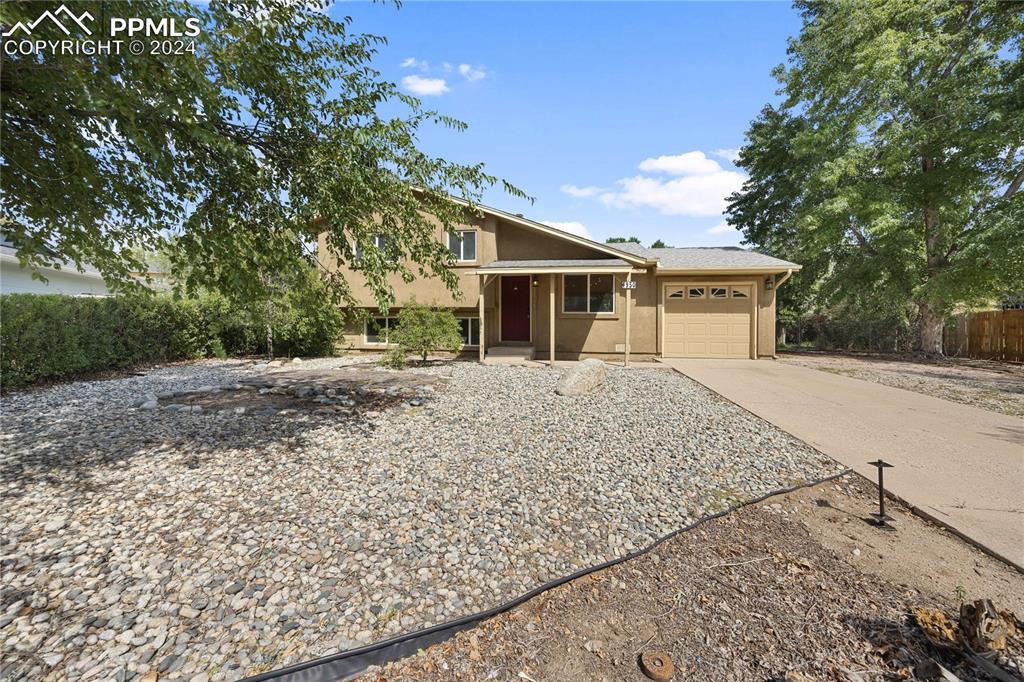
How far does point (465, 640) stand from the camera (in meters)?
2.03

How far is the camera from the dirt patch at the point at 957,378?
7.04 meters

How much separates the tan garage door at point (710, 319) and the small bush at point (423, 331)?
6577 millimetres

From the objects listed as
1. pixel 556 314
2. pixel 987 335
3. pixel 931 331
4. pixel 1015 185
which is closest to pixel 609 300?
pixel 556 314

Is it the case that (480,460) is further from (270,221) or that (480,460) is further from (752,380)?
(752,380)

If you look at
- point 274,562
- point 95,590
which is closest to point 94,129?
point 95,590

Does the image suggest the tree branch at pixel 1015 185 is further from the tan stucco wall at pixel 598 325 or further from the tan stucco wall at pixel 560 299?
the tan stucco wall at pixel 598 325

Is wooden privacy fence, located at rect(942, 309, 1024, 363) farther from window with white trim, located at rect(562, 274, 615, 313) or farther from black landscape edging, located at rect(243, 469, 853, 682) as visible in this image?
black landscape edging, located at rect(243, 469, 853, 682)

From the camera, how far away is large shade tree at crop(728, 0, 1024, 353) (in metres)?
12.5

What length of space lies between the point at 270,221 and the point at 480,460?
3.33 meters

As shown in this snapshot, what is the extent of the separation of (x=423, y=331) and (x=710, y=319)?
8.61m

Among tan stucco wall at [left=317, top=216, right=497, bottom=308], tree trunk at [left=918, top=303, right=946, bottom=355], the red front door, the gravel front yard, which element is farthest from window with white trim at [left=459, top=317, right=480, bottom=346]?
tree trunk at [left=918, top=303, right=946, bottom=355]

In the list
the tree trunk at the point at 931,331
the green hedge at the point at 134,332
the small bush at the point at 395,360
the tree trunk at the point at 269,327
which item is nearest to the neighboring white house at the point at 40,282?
the green hedge at the point at 134,332

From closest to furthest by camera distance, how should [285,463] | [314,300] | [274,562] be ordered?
[274,562] < [285,463] < [314,300]
